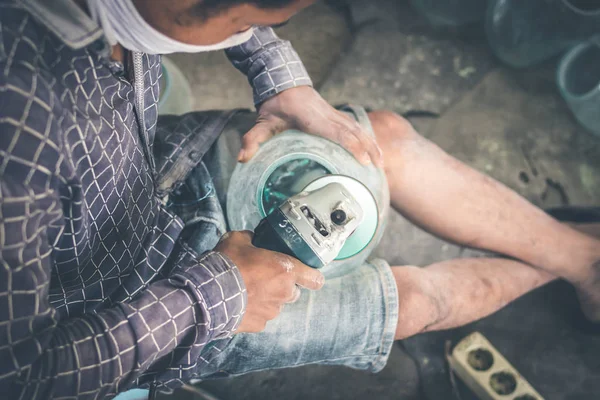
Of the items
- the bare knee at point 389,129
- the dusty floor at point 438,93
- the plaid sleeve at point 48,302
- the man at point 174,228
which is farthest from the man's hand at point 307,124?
the dusty floor at point 438,93

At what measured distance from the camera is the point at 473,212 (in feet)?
4.18

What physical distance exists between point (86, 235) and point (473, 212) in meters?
1.04

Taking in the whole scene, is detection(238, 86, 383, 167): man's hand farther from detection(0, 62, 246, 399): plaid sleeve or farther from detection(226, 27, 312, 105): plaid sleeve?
detection(0, 62, 246, 399): plaid sleeve

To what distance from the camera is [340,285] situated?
1.08m

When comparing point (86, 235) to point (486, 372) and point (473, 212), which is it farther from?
point (486, 372)

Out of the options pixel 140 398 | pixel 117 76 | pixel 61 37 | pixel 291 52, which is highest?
pixel 61 37

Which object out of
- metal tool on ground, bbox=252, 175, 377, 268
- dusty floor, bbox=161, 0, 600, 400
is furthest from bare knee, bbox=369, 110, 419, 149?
dusty floor, bbox=161, 0, 600, 400

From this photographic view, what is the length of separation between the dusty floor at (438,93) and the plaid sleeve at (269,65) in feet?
2.67

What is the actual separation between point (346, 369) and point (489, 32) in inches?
65.5

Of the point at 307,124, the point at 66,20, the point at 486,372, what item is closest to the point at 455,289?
the point at 486,372

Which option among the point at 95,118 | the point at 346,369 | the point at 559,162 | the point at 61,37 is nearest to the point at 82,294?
the point at 95,118

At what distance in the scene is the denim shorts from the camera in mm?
1032

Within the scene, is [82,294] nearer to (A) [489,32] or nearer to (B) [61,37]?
(B) [61,37]

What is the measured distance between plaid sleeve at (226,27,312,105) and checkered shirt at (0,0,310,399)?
0.29 metres
